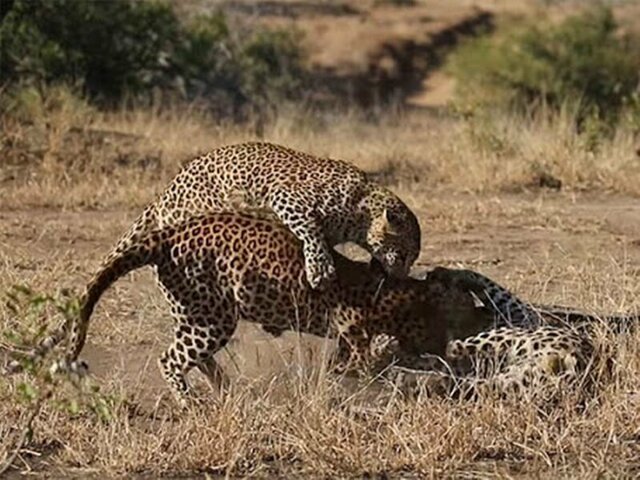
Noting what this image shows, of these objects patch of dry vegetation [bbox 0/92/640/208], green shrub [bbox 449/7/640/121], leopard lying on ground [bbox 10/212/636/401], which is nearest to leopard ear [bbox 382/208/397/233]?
leopard lying on ground [bbox 10/212/636/401]

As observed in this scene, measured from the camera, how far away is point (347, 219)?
6.97 metres

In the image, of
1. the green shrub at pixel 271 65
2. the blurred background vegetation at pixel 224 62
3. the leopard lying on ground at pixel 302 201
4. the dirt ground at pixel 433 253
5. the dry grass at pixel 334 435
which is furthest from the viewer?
the green shrub at pixel 271 65

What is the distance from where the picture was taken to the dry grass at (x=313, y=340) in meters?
5.67

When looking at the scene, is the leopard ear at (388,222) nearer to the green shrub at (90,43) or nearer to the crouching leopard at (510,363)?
the crouching leopard at (510,363)

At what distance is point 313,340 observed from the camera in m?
6.58

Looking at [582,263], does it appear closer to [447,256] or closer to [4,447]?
[447,256]

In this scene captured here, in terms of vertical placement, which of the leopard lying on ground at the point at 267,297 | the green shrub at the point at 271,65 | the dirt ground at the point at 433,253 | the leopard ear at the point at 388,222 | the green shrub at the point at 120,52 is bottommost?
the green shrub at the point at 271,65

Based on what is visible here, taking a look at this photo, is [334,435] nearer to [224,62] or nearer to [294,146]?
[294,146]

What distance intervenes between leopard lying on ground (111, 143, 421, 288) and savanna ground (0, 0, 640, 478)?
1.86ft

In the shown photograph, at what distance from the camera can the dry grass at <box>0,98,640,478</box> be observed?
567cm

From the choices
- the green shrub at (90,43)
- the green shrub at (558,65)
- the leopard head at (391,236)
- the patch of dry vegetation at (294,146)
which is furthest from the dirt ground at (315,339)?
the green shrub at (558,65)

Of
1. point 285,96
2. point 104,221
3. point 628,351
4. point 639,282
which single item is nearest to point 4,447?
point 628,351

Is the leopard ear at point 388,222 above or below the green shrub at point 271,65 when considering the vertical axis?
above

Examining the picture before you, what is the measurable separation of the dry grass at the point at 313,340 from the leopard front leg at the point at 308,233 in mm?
345
